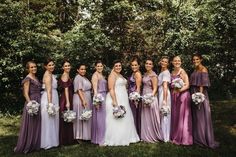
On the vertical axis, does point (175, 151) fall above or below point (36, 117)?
below

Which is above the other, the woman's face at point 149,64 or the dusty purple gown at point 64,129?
the woman's face at point 149,64

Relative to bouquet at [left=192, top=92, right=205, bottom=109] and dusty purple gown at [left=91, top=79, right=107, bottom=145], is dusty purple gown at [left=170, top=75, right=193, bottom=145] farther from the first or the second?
dusty purple gown at [left=91, top=79, right=107, bottom=145]

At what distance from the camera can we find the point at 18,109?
2019cm

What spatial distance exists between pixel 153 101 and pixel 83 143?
224 centimetres

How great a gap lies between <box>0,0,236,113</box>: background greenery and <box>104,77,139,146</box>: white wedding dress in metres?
7.30

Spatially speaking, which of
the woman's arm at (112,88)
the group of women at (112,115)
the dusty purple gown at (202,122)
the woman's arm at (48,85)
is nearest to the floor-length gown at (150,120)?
the group of women at (112,115)

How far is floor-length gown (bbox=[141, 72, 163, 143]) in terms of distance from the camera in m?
11.9

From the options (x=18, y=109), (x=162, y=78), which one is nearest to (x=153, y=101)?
(x=162, y=78)

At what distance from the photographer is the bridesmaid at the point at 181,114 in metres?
11.5

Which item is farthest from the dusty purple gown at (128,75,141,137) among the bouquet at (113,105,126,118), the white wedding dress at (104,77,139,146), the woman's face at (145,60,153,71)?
the bouquet at (113,105,126,118)

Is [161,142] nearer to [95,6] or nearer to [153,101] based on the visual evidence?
[153,101]

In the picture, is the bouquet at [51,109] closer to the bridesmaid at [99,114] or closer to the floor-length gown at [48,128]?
the floor-length gown at [48,128]

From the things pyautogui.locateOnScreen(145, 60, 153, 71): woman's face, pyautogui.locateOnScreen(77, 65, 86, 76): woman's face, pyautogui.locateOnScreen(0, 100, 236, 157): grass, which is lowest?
pyautogui.locateOnScreen(0, 100, 236, 157): grass

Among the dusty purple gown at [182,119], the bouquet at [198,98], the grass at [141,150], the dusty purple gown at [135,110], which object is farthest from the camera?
the dusty purple gown at [135,110]
